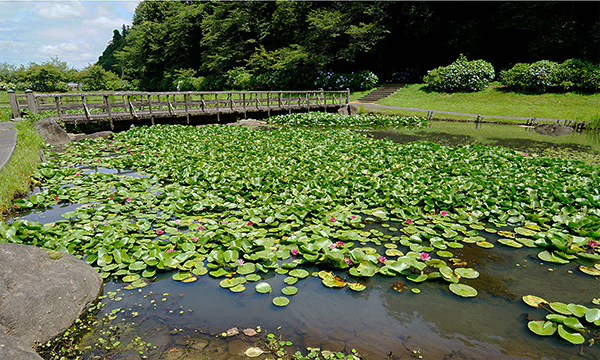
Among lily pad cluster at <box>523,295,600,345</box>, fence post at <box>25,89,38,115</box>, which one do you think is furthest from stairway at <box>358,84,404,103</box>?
lily pad cluster at <box>523,295,600,345</box>

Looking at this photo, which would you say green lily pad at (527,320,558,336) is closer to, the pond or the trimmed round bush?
the pond

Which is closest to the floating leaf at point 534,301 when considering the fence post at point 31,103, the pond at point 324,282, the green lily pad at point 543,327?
the pond at point 324,282

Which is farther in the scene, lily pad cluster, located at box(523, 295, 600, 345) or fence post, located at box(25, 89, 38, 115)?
fence post, located at box(25, 89, 38, 115)

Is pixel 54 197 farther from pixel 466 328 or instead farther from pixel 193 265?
pixel 466 328

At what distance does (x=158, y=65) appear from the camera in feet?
187

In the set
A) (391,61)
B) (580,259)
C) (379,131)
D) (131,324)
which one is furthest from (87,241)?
(391,61)

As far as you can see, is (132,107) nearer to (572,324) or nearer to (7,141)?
(7,141)

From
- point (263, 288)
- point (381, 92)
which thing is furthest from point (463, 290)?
point (381, 92)

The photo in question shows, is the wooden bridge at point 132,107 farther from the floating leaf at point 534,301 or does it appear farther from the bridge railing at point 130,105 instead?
the floating leaf at point 534,301

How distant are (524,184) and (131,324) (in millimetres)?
6718

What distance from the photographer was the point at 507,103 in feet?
66.9

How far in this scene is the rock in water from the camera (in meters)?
2.58

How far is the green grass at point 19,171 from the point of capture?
18.1ft

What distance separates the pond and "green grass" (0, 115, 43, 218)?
37 centimetres
